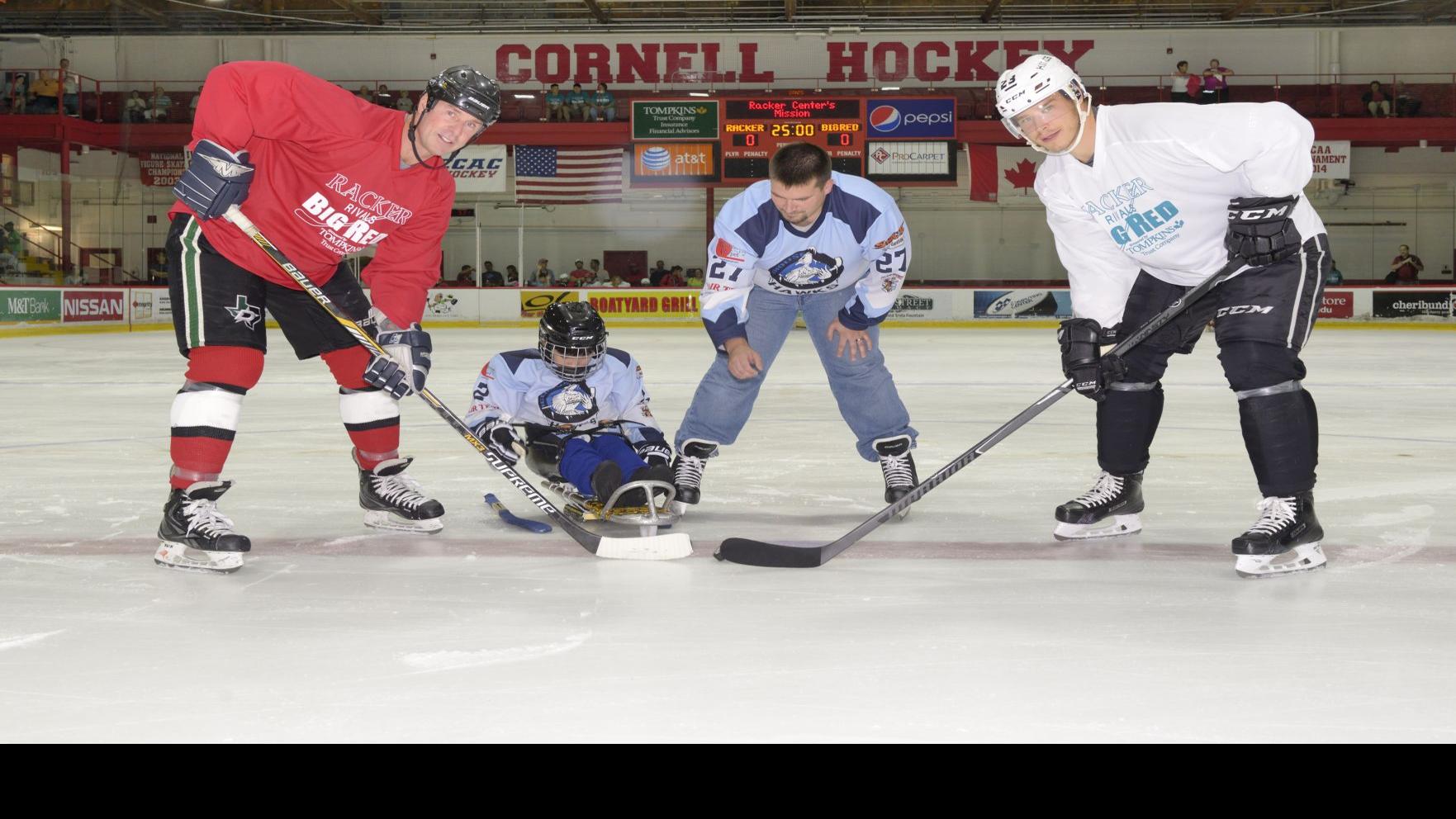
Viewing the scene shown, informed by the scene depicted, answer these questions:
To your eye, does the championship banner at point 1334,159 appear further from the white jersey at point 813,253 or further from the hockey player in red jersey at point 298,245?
the hockey player in red jersey at point 298,245

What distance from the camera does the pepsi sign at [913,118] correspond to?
18594 mm

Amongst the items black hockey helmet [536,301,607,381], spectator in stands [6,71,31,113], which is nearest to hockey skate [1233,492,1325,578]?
black hockey helmet [536,301,607,381]

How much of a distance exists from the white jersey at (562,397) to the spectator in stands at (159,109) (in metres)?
19.4

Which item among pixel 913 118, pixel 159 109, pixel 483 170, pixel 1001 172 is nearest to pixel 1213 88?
pixel 1001 172

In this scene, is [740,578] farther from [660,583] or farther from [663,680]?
[663,680]

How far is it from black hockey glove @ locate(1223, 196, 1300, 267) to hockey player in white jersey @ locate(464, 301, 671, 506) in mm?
1430

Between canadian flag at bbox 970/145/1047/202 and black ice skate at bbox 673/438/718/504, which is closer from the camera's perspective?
black ice skate at bbox 673/438/718/504

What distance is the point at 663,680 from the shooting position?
1900mm

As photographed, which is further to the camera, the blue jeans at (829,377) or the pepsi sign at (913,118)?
the pepsi sign at (913,118)

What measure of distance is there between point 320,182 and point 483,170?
17.9m

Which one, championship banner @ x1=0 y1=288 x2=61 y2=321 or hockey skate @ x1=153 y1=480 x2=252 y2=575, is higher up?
championship banner @ x1=0 y1=288 x2=61 y2=321

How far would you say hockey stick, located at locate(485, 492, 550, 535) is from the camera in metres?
3.21

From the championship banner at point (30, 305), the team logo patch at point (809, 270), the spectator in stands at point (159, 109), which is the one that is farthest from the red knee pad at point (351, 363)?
the spectator in stands at point (159, 109)

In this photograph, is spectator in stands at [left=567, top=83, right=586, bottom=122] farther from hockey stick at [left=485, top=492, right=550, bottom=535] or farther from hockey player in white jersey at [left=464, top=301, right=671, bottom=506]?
hockey stick at [left=485, top=492, right=550, bottom=535]
